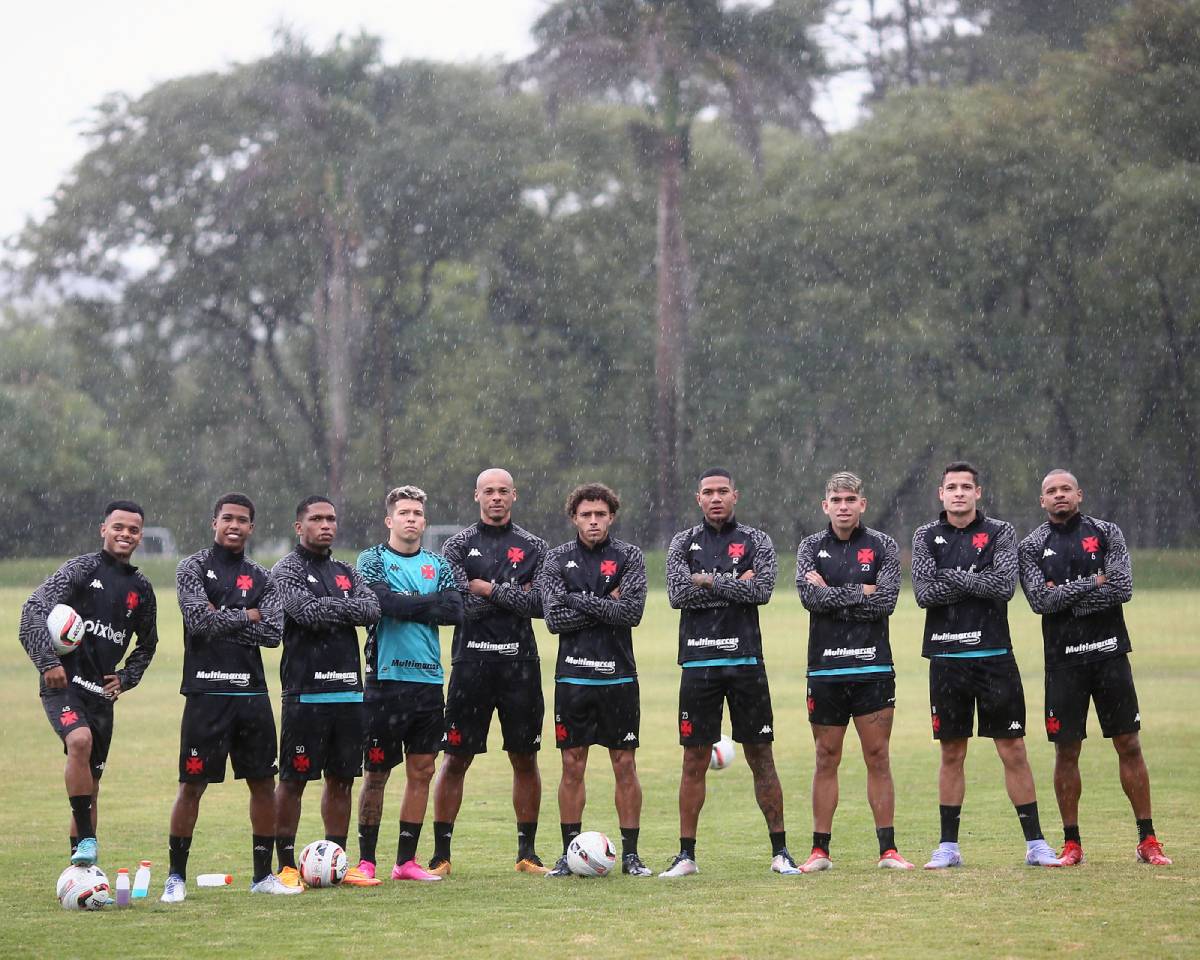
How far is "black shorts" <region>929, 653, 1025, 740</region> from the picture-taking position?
32.0 feet

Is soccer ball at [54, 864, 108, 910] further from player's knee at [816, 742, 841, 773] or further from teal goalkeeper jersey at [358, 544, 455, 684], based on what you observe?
player's knee at [816, 742, 841, 773]

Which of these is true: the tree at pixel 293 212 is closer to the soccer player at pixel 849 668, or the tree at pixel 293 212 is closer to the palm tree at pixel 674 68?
the palm tree at pixel 674 68

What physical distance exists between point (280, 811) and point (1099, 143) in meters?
48.4

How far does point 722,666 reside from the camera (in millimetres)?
9938

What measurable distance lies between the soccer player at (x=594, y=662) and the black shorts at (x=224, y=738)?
1616mm

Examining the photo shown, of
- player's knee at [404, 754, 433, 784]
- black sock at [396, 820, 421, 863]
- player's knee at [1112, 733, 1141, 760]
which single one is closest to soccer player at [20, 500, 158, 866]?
player's knee at [404, 754, 433, 784]

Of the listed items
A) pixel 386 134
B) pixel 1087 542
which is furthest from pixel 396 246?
pixel 1087 542

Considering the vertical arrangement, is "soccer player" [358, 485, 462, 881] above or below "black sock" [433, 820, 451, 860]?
above

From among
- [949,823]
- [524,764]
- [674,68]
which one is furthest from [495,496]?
[674,68]

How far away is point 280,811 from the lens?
9.39 metres

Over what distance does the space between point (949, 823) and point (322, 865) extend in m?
3.37

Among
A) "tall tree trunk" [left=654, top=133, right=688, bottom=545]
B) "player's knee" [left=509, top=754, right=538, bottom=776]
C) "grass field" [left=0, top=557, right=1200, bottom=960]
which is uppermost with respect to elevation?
"tall tree trunk" [left=654, top=133, right=688, bottom=545]

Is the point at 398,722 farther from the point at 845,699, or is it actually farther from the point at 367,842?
the point at 845,699

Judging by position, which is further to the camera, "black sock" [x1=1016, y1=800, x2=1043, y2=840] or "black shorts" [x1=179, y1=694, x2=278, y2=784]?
"black sock" [x1=1016, y1=800, x2=1043, y2=840]
